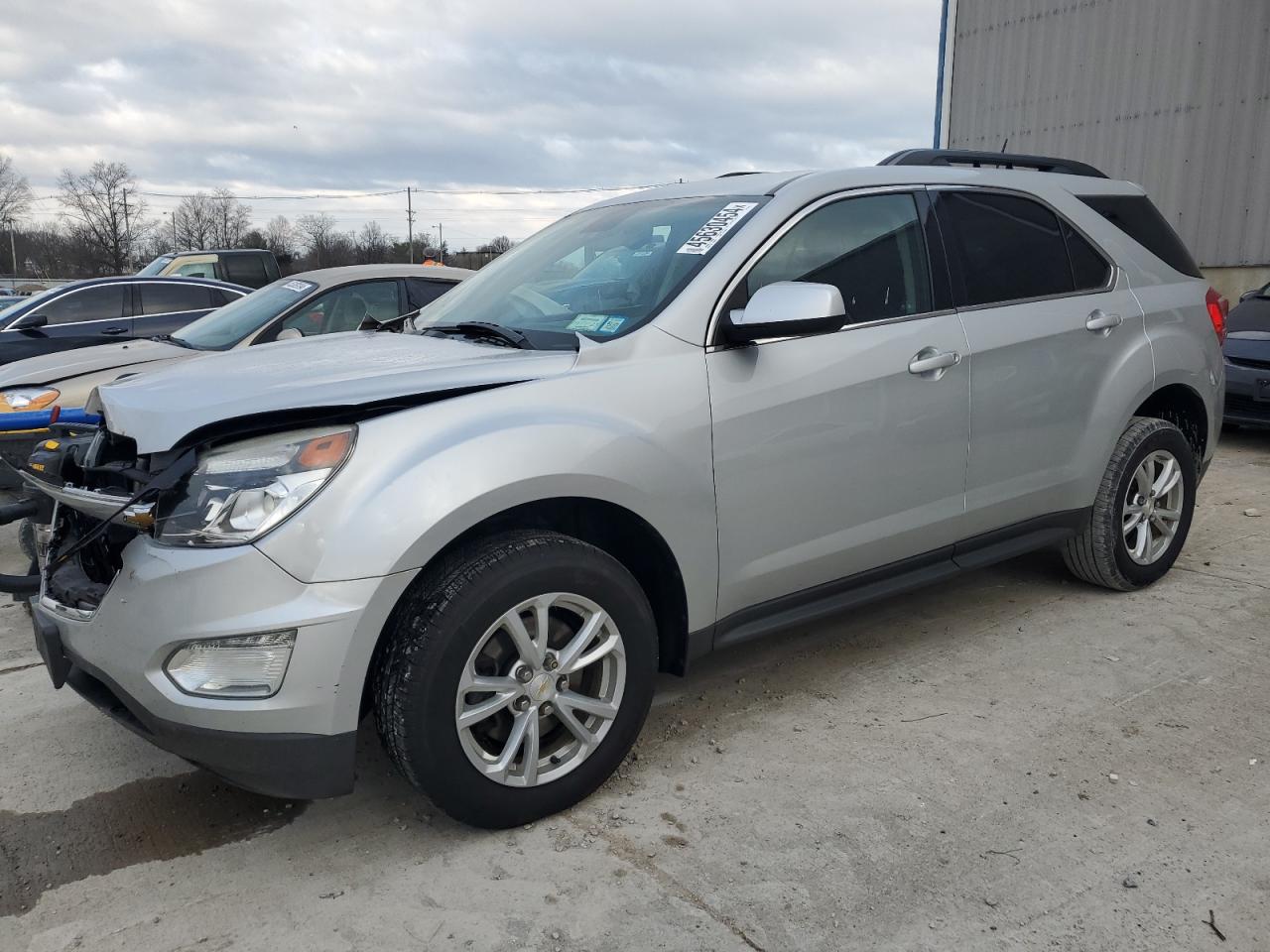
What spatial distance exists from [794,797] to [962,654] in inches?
52.7

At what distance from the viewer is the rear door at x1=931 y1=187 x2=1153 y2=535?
3.66 meters

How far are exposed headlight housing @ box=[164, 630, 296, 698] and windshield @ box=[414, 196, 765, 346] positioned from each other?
120 centimetres

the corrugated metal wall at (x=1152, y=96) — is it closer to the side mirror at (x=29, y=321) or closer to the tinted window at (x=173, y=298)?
the tinted window at (x=173, y=298)

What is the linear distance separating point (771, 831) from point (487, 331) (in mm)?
1728

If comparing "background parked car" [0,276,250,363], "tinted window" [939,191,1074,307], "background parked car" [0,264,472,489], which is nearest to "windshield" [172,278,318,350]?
"background parked car" [0,264,472,489]

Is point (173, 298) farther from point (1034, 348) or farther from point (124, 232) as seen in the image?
point (124, 232)

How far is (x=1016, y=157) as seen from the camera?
4492 millimetres

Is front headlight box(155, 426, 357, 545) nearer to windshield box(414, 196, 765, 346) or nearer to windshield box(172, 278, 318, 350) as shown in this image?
windshield box(414, 196, 765, 346)

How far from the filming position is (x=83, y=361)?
5.82 m

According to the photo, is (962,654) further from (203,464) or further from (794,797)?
(203,464)

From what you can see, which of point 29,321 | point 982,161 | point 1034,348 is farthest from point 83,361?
point 1034,348

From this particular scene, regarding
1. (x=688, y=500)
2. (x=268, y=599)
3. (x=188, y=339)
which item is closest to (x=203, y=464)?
(x=268, y=599)

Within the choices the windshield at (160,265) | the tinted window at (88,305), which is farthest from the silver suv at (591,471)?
the windshield at (160,265)

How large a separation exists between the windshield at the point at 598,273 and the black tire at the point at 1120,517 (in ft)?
6.71
